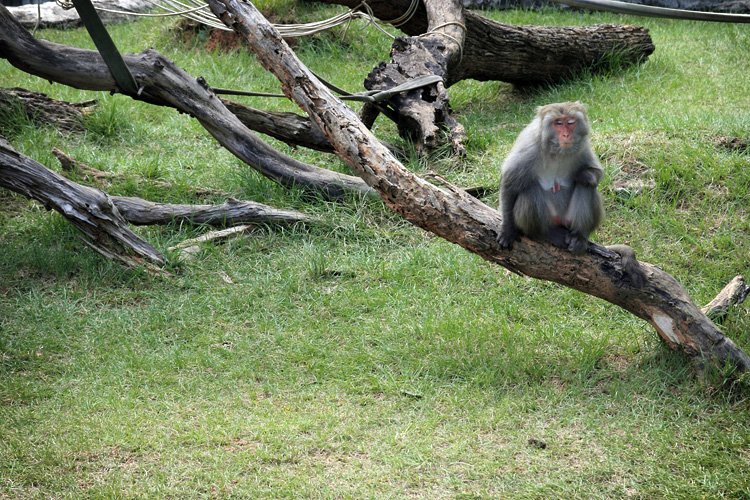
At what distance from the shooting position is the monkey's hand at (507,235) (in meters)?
5.16

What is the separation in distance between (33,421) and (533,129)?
3367mm

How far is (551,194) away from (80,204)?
141 inches

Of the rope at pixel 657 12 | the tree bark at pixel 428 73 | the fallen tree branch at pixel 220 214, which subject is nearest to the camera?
the rope at pixel 657 12

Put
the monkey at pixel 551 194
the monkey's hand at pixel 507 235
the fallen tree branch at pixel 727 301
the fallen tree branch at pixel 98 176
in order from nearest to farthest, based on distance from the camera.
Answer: the monkey at pixel 551 194, the monkey's hand at pixel 507 235, the fallen tree branch at pixel 727 301, the fallen tree branch at pixel 98 176

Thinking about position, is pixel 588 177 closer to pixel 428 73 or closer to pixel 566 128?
pixel 566 128

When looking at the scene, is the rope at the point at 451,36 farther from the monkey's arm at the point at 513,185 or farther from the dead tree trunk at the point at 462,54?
the monkey's arm at the point at 513,185

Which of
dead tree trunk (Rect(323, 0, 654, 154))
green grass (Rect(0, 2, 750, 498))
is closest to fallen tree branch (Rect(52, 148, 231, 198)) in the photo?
green grass (Rect(0, 2, 750, 498))

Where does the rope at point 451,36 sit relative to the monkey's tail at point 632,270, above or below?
above

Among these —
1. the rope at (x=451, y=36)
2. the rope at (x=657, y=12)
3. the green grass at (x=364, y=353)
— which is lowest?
the green grass at (x=364, y=353)

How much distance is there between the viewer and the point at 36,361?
5.65 meters

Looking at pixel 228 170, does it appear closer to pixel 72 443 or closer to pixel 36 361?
pixel 36 361

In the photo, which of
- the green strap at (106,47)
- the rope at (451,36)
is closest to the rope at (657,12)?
the rope at (451,36)

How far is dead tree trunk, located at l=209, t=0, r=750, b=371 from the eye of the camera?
507cm

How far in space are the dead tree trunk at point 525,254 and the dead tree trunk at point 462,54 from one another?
8.64 feet
